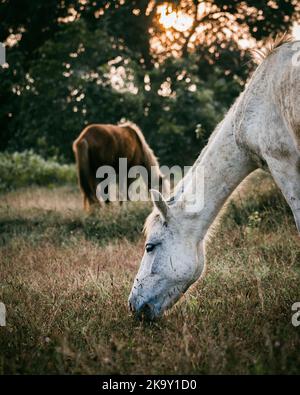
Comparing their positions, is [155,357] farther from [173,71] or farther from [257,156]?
[173,71]

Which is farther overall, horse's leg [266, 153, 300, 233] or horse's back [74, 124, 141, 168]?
horse's back [74, 124, 141, 168]

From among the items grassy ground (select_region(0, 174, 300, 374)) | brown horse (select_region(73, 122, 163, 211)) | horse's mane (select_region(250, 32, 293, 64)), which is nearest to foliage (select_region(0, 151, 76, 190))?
brown horse (select_region(73, 122, 163, 211))

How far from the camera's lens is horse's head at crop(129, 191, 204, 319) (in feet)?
10.1

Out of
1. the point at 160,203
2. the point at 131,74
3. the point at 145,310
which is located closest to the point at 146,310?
the point at 145,310

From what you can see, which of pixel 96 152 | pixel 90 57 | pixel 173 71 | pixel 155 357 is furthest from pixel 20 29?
pixel 155 357

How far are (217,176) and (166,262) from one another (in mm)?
857

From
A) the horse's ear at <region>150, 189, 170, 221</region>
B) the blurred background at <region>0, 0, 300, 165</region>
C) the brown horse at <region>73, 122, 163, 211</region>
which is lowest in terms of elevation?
the horse's ear at <region>150, 189, 170, 221</region>

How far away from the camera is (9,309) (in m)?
3.46

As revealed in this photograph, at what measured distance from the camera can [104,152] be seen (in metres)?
8.77

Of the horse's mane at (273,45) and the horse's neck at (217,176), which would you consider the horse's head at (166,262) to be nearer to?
the horse's neck at (217,176)

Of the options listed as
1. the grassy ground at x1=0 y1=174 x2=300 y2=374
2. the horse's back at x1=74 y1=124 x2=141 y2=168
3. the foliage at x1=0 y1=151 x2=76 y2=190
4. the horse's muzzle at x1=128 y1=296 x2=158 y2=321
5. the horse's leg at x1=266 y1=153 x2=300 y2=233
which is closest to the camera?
the grassy ground at x1=0 y1=174 x2=300 y2=374

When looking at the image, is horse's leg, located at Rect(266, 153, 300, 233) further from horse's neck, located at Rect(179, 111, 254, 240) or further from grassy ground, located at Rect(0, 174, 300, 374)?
grassy ground, located at Rect(0, 174, 300, 374)

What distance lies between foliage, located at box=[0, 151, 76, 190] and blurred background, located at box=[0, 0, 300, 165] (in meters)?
1.10

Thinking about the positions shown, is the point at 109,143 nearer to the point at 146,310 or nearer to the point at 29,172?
the point at 146,310
